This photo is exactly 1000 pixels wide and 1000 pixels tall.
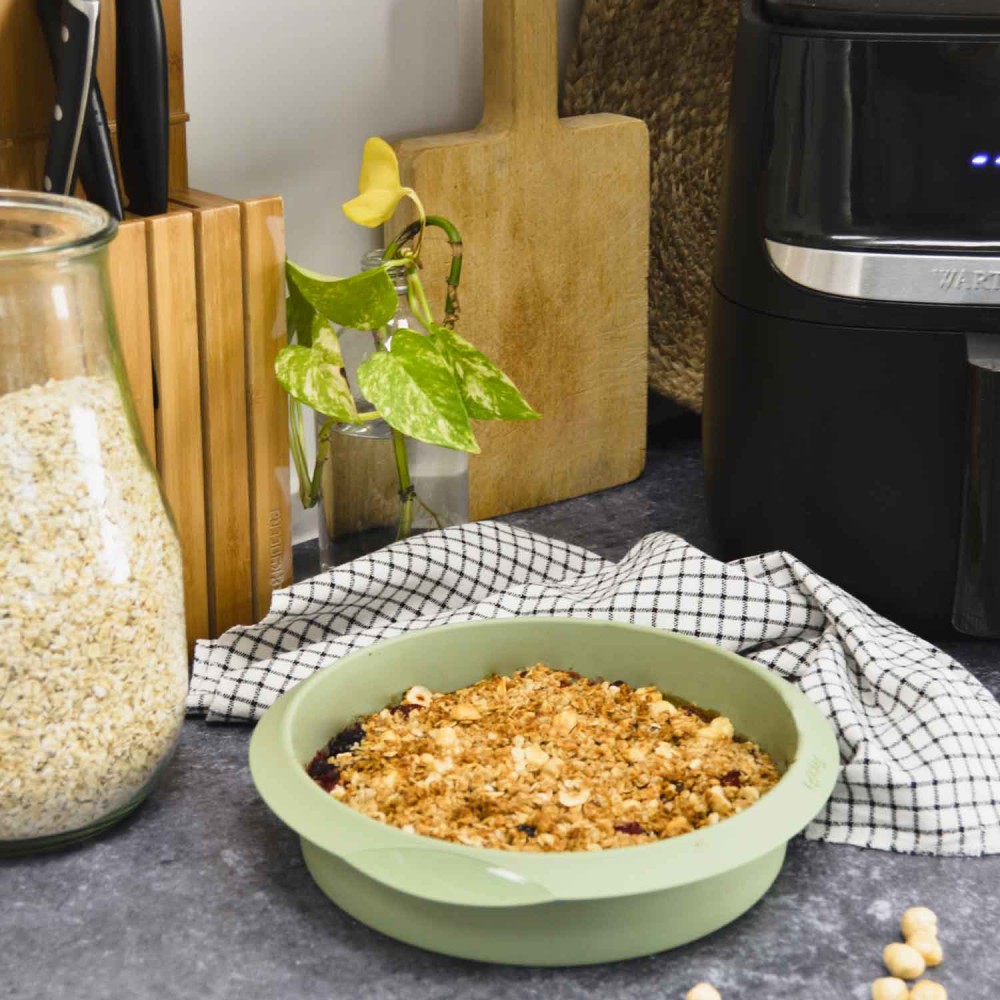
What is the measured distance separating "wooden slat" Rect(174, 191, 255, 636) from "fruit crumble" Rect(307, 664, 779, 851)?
0.54 feet

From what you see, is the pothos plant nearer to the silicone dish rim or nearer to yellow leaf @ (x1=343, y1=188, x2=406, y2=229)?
yellow leaf @ (x1=343, y1=188, x2=406, y2=229)

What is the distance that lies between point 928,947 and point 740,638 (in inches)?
8.8

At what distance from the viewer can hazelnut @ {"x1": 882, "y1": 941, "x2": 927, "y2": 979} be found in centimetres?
61

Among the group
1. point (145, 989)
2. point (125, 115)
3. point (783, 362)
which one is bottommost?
point (145, 989)

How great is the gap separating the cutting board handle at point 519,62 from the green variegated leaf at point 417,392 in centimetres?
25

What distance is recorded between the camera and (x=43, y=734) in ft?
2.12

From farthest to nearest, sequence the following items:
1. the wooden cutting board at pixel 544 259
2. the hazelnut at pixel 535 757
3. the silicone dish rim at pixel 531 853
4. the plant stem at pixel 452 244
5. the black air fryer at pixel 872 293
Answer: the wooden cutting board at pixel 544 259 < the plant stem at pixel 452 244 < the black air fryer at pixel 872 293 < the hazelnut at pixel 535 757 < the silicone dish rim at pixel 531 853

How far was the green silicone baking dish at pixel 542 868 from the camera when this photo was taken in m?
0.58

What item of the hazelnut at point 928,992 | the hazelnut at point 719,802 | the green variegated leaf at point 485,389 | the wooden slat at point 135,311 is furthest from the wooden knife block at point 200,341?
the hazelnut at point 928,992

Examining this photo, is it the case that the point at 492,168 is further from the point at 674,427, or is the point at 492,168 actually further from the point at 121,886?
the point at 121,886

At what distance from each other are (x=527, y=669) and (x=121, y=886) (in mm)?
229

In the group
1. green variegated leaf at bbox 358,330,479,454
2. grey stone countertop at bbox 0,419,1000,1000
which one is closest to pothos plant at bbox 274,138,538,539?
green variegated leaf at bbox 358,330,479,454

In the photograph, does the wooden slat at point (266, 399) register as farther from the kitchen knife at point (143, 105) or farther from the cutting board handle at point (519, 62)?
the cutting board handle at point (519, 62)

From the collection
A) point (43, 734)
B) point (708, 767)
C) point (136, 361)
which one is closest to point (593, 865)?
point (708, 767)
